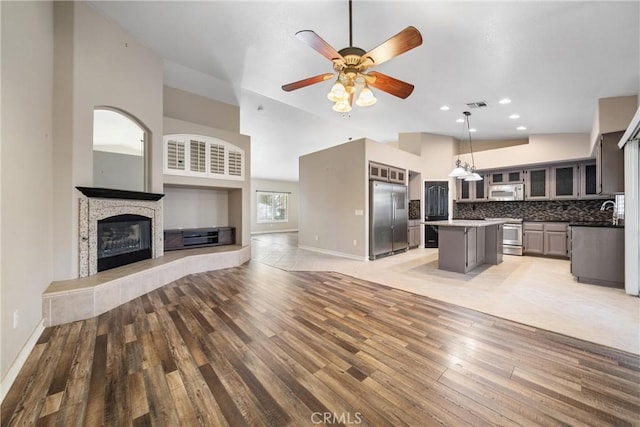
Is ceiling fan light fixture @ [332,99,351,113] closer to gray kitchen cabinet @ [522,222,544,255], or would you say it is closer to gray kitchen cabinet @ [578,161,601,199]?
gray kitchen cabinet @ [522,222,544,255]

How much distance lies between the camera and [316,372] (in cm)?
175

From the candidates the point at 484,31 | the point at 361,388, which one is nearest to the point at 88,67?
the point at 361,388

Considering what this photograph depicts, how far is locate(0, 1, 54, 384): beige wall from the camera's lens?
70.1 inches

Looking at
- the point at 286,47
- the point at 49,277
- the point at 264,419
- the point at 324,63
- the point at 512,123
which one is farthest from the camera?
the point at 512,123

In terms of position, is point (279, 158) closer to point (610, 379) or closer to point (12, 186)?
point (12, 186)

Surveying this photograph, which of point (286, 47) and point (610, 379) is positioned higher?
point (286, 47)

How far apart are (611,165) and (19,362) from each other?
24.2ft

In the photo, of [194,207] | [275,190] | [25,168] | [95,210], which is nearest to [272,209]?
[275,190]

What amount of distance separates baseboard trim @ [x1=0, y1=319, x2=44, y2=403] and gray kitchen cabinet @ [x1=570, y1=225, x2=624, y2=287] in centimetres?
644

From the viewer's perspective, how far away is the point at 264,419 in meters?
1.35

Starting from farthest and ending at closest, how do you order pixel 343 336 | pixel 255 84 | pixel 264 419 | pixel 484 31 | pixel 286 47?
pixel 255 84 < pixel 286 47 < pixel 484 31 < pixel 343 336 < pixel 264 419

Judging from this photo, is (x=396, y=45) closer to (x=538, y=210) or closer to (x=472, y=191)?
(x=472, y=191)

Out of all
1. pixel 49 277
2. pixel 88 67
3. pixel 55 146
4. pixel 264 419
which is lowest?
pixel 264 419

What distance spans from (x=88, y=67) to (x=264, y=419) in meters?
4.24
